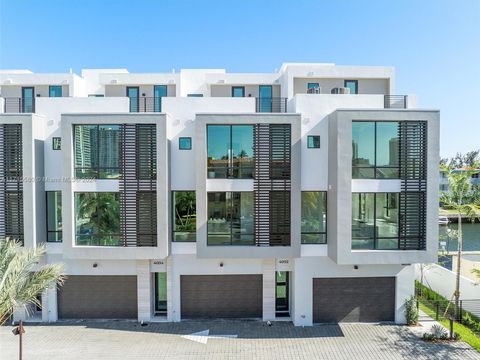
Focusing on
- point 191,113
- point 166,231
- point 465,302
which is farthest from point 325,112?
point 465,302

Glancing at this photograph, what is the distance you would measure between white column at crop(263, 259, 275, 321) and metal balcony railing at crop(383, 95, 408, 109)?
8.73 meters

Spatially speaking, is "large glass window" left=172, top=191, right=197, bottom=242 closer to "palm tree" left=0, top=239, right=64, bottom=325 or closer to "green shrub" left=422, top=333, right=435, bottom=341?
"palm tree" left=0, top=239, right=64, bottom=325

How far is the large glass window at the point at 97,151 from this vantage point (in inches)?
491

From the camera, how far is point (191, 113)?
13.1 metres

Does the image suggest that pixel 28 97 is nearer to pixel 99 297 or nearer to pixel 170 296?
pixel 99 297

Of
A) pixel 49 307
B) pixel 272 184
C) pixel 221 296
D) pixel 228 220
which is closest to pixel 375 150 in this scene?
pixel 272 184

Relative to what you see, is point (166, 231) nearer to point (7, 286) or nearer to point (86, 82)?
point (7, 286)

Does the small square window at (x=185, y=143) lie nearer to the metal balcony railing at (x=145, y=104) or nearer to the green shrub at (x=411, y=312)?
the metal balcony railing at (x=145, y=104)

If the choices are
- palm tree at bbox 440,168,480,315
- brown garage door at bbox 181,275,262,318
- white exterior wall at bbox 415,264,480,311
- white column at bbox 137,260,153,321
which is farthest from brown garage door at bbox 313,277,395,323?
white column at bbox 137,260,153,321

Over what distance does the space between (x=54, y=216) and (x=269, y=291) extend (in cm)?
974

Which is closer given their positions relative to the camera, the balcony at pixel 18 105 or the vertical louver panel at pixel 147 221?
the vertical louver panel at pixel 147 221

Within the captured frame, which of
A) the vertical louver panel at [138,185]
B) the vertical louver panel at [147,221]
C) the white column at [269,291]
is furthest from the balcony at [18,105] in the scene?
the white column at [269,291]

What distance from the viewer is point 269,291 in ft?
44.0

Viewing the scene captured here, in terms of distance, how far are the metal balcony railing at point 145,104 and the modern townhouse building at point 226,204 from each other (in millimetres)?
3130
